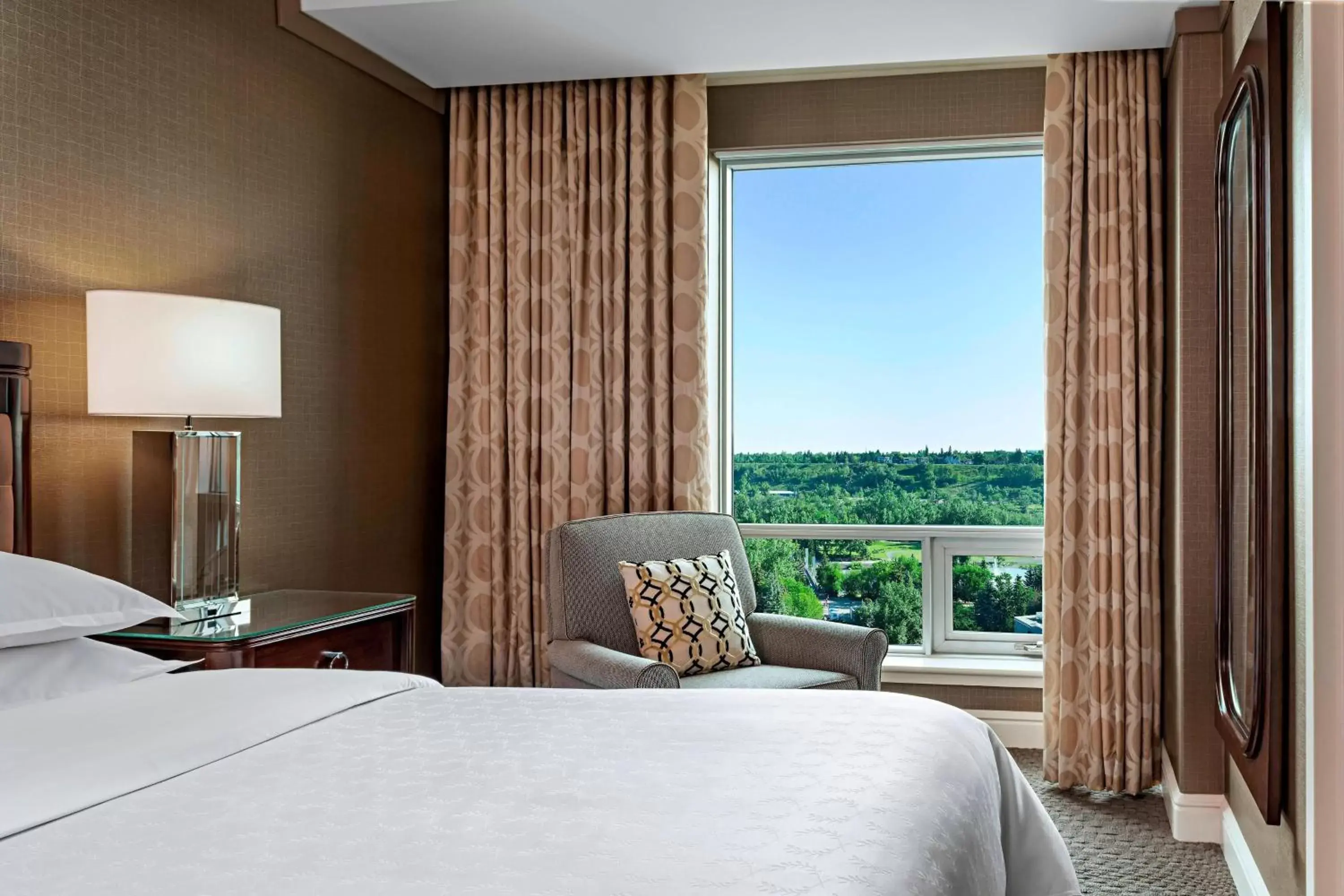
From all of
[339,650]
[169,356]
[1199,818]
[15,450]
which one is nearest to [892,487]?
[1199,818]

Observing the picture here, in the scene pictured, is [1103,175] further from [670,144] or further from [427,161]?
[427,161]

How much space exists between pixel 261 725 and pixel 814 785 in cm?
85

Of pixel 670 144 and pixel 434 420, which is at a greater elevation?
pixel 670 144

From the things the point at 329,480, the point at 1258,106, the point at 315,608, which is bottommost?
the point at 315,608

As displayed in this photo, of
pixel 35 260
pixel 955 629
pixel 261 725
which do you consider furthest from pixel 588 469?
pixel 261 725

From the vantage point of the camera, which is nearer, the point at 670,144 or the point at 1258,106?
the point at 1258,106

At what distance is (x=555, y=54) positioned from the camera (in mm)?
3705

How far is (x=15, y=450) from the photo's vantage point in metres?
2.30

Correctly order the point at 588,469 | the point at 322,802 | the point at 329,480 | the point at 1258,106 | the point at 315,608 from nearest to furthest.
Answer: the point at 322,802 < the point at 1258,106 < the point at 315,608 < the point at 329,480 < the point at 588,469

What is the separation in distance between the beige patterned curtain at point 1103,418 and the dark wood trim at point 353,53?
222cm

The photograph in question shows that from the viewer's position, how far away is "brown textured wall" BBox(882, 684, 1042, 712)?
402 cm

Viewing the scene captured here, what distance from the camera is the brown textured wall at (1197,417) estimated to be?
10.3 ft

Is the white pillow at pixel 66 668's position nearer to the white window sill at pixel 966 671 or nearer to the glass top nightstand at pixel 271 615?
the glass top nightstand at pixel 271 615

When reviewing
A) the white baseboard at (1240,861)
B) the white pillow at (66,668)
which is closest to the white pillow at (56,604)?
the white pillow at (66,668)
